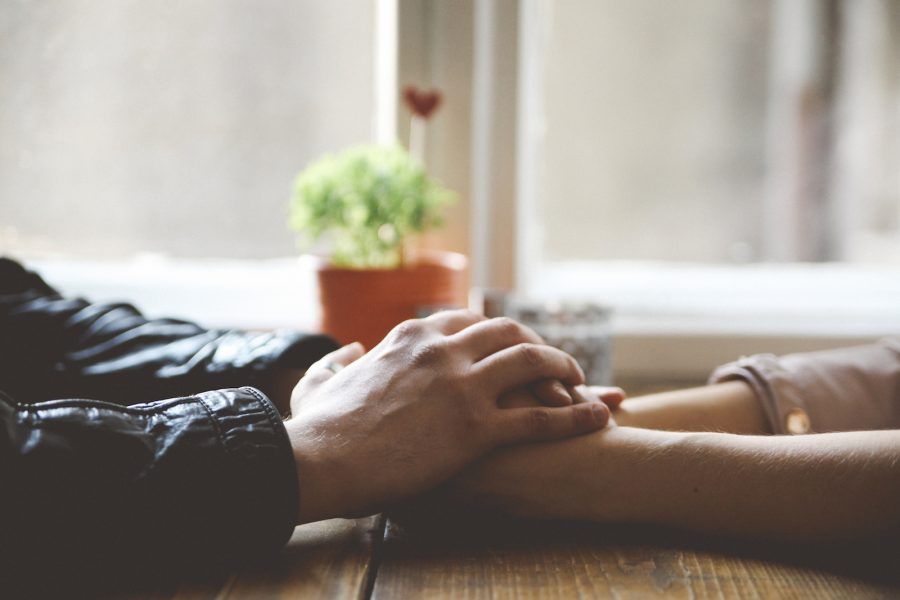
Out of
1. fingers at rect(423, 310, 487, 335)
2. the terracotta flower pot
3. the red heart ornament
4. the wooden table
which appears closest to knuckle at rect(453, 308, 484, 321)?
fingers at rect(423, 310, 487, 335)

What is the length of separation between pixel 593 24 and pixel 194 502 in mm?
1317

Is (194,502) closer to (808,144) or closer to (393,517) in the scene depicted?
(393,517)

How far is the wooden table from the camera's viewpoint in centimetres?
64

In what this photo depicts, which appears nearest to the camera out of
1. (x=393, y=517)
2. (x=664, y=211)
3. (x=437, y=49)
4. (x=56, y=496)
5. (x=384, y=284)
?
(x=56, y=496)

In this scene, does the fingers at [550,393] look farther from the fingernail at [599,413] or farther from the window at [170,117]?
the window at [170,117]

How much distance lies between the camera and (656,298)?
1.74 metres

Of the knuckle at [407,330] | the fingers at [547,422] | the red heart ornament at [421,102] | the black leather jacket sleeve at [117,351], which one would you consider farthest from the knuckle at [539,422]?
the red heart ornament at [421,102]

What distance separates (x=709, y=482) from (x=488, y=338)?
0.24 metres

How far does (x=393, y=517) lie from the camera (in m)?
0.78

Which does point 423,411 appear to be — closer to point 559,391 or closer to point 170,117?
point 559,391

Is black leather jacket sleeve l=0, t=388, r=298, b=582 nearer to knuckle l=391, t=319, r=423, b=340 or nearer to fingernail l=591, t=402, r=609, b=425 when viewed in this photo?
knuckle l=391, t=319, r=423, b=340

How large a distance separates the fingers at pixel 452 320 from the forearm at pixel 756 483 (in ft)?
0.64

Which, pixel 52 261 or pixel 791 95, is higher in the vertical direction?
pixel 791 95

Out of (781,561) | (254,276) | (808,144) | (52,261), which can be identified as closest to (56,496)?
(781,561)
